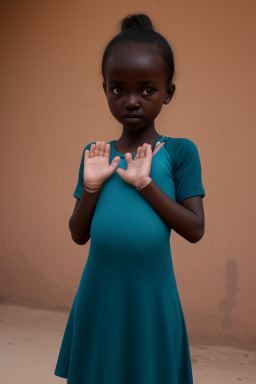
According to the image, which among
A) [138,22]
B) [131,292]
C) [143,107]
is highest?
[138,22]

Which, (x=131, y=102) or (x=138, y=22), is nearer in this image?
(x=131, y=102)

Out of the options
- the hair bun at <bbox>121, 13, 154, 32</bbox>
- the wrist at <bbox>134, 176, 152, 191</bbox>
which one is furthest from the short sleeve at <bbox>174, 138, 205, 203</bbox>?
the hair bun at <bbox>121, 13, 154, 32</bbox>

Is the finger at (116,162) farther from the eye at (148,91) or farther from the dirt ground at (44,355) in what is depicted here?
the dirt ground at (44,355)

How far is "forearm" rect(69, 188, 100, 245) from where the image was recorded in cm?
145

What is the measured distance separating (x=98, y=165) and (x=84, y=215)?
16cm

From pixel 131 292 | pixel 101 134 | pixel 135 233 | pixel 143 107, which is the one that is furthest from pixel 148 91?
pixel 101 134

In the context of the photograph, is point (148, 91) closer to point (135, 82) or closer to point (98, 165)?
point (135, 82)

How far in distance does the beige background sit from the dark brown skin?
1.82m

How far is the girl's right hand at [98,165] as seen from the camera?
142cm

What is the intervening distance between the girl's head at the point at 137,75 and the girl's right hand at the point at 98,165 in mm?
121

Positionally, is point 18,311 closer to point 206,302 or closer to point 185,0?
point 206,302

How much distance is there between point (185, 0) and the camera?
3217mm

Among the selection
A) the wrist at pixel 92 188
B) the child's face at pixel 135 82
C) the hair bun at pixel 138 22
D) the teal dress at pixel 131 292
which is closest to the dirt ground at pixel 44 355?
the teal dress at pixel 131 292

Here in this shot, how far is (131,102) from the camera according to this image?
1.37 meters
